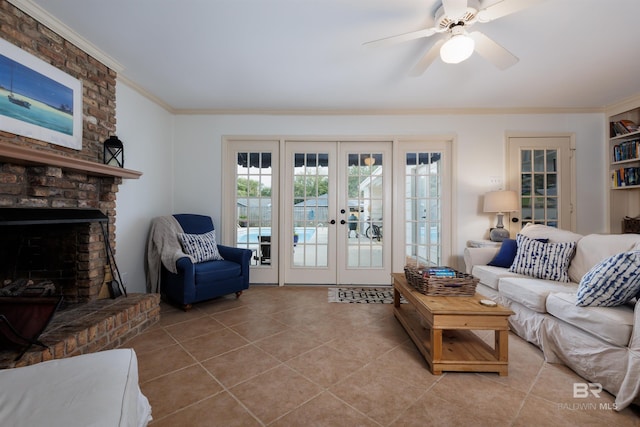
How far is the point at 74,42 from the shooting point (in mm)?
2148

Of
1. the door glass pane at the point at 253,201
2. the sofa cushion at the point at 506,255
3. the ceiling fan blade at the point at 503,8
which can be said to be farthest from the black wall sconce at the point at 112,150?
the sofa cushion at the point at 506,255

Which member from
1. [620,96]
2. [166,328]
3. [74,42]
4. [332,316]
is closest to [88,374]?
[166,328]

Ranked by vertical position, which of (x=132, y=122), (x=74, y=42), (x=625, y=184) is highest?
(x=74, y=42)

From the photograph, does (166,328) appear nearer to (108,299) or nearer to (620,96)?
(108,299)

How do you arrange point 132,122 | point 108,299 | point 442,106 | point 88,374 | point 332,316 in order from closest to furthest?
point 88,374
point 108,299
point 332,316
point 132,122
point 442,106

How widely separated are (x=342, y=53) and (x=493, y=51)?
1164 mm

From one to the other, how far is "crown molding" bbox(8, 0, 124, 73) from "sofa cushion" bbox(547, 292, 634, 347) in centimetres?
412

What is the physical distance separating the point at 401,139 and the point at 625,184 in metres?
2.78

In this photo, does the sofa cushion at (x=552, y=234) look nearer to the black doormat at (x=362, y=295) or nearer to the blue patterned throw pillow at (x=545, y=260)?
the blue patterned throw pillow at (x=545, y=260)

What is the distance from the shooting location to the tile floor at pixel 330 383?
1.36m

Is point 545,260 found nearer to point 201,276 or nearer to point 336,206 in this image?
point 336,206

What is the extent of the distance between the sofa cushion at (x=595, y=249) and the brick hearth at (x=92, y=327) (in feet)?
12.3

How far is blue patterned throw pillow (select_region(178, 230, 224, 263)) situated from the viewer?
9.81ft

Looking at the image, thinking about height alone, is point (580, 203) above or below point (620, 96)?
below
